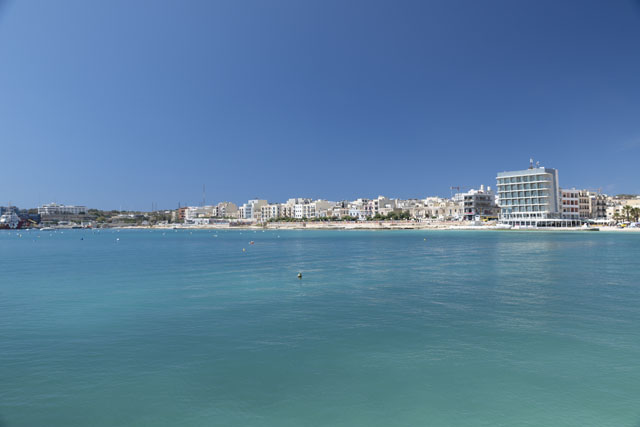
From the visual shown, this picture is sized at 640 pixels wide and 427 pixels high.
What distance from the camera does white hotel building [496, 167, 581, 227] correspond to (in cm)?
11856

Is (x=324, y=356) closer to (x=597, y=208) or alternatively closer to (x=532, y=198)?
(x=532, y=198)

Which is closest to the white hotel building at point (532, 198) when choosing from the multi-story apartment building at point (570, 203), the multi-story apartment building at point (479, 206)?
the multi-story apartment building at point (570, 203)

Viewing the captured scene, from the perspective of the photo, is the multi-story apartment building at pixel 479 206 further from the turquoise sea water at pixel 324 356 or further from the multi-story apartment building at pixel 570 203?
the turquoise sea water at pixel 324 356

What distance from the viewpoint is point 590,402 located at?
8883 millimetres

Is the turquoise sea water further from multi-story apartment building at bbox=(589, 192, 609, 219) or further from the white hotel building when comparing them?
multi-story apartment building at bbox=(589, 192, 609, 219)

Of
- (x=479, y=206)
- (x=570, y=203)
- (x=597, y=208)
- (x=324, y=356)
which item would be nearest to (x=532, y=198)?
(x=570, y=203)

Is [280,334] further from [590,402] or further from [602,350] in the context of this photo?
[602,350]

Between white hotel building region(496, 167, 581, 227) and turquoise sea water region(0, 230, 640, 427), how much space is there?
350 ft

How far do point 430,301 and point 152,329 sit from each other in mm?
12067

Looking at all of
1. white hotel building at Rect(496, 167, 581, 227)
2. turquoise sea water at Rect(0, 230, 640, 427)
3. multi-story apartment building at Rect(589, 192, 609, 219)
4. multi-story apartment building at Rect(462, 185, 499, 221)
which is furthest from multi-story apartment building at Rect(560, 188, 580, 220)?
turquoise sea water at Rect(0, 230, 640, 427)

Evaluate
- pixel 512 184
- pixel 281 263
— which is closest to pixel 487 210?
pixel 512 184

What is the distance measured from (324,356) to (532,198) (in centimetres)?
12767

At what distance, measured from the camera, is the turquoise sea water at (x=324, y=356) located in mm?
8648

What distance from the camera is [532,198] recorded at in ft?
400
